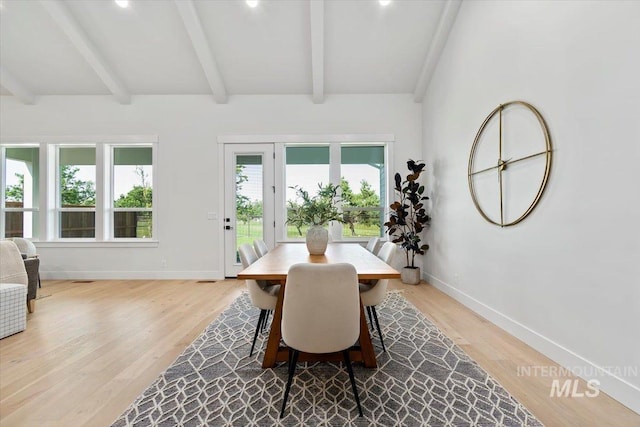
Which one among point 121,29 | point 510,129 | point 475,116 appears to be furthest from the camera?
point 121,29

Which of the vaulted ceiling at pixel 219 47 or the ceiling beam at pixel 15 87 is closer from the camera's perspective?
the vaulted ceiling at pixel 219 47

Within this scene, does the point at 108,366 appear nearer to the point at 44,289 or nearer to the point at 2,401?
Answer: the point at 2,401

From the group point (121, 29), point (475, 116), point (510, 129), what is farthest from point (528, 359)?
point (121, 29)

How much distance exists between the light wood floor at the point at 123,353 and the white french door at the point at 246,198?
1.10 meters

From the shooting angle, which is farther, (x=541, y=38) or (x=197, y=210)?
(x=197, y=210)

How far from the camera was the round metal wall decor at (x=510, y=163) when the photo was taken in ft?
7.87

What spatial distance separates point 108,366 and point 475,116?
13.4ft

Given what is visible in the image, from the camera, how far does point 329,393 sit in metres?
1.84

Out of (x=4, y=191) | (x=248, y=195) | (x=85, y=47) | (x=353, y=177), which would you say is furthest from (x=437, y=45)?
(x=4, y=191)

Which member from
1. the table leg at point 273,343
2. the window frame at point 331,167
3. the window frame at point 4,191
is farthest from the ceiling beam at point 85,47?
the table leg at point 273,343

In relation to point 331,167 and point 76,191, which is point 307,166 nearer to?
point 331,167

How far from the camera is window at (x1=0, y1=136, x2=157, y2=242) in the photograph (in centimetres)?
509

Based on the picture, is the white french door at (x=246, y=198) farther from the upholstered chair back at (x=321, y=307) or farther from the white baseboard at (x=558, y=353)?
the upholstered chair back at (x=321, y=307)

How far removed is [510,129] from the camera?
275cm
